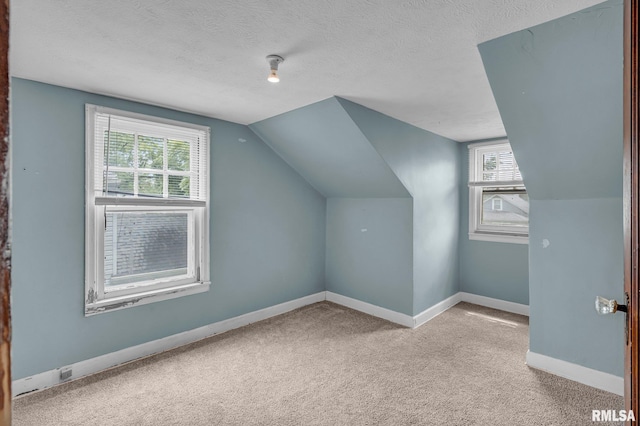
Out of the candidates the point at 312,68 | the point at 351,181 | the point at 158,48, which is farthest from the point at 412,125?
the point at 158,48

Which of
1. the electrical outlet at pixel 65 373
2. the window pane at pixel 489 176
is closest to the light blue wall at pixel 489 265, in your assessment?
the window pane at pixel 489 176

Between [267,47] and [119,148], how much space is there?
163cm

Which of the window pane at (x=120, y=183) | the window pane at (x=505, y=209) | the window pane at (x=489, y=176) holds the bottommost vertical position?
the window pane at (x=505, y=209)

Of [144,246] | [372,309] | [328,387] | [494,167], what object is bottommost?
[328,387]

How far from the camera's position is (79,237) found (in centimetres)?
242

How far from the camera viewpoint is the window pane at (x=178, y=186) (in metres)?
2.90

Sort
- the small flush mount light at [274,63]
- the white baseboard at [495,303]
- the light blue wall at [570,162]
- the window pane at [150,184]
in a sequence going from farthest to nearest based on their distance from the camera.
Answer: the white baseboard at [495,303] < the window pane at [150,184] < the small flush mount light at [274,63] < the light blue wall at [570,162]

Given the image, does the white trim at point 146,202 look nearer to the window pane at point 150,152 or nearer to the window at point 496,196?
the window pane at point 150,152

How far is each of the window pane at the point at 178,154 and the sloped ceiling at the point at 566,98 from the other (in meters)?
2.50

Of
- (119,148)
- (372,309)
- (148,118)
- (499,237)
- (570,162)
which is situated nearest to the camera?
(570,162)

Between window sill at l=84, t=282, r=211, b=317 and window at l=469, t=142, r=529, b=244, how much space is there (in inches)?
131

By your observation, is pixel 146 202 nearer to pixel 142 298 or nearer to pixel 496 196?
pixel 142 298

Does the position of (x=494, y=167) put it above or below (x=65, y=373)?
above

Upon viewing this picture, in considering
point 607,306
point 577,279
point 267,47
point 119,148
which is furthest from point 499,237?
point 119,148
